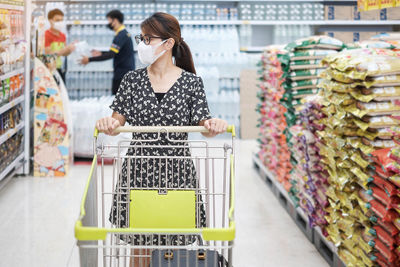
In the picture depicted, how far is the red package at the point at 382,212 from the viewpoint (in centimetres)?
269

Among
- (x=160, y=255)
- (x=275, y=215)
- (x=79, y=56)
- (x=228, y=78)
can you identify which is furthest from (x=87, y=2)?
(x=160, y=255)

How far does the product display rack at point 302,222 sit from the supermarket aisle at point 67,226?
0.16ft

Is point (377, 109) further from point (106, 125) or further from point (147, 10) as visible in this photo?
point (147, 10)

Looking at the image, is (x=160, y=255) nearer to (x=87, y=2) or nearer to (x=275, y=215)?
(x=275, y=215)

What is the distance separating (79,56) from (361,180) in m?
Result: 5.35

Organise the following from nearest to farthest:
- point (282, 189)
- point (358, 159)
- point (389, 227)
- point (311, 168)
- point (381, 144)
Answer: point (389, 227) < point (381, 144) < point (358, 159) < point (311, 168) < point (282, 189)

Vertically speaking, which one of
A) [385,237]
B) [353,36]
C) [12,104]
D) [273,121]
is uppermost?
[353,36]

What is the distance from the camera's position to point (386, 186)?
2.77 meters

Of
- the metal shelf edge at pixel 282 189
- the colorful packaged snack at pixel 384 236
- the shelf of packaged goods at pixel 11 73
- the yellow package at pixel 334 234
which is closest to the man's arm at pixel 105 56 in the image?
the shelf of packaged goods at pixel 11 73

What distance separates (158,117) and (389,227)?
3.84 ft

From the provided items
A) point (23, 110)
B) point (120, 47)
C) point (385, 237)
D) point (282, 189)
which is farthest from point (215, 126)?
point (120, 47)

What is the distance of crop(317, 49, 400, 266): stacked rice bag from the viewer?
286cm

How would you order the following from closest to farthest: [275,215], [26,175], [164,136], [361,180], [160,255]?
1. [160,255]
2. [164,136]
3. [361,180]
4. [275,215]
5. [26,175]

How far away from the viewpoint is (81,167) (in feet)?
21.7
